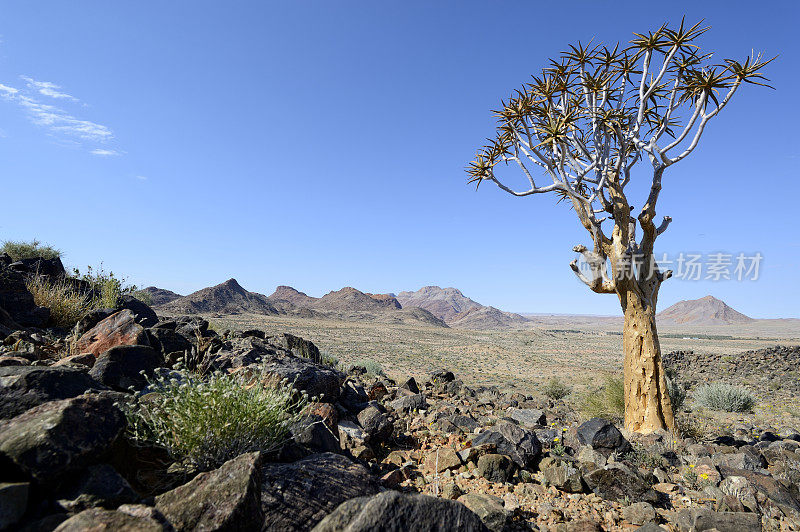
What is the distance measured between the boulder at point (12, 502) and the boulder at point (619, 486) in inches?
188

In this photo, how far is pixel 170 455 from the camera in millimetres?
2979

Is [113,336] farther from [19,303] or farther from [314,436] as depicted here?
[314,436]

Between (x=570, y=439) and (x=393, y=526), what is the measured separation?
5106mm

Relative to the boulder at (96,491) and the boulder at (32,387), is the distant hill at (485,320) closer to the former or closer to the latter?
the boulder at (32,387)

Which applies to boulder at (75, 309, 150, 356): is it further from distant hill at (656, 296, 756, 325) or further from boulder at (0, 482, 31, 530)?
distant hill at (656, 296, 756, 325)

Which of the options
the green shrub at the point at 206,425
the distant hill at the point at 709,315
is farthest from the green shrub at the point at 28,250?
the distant hill at the point at 709,315

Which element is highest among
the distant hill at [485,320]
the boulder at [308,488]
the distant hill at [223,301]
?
the boulder at [308,488]

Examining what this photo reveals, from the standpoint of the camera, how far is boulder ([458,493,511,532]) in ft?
10.9

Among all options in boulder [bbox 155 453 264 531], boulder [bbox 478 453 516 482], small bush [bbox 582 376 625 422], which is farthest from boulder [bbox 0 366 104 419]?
small bush [bbox 582 376 625 422]

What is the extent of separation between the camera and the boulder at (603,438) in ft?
18.1

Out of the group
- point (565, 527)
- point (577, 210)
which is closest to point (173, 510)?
point (565, 527)

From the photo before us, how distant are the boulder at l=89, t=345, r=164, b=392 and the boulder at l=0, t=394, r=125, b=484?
159 cm

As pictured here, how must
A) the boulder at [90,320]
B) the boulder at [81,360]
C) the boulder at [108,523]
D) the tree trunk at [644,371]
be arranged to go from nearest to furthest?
the boulder at [108,523]
the boulder at [81,360]
the boulder at [90,320]
the tree trunk at [644,371]

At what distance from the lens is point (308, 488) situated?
286 cm
